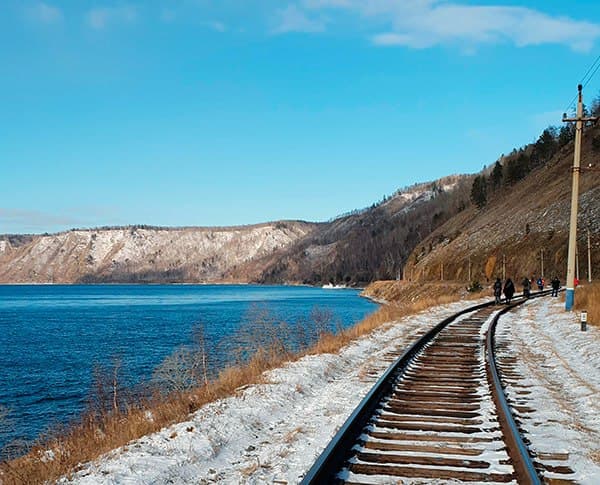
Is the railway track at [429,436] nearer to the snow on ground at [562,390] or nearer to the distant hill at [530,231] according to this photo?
the snow on ground at [562,390]

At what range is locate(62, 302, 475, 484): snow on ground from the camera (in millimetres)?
5879

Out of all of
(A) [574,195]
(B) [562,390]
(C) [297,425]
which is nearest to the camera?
(C) [297,425]

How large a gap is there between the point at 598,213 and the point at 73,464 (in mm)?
74522

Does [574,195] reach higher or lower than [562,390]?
higher

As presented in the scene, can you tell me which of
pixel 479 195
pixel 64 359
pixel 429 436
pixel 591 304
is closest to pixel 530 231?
pixel 479 195

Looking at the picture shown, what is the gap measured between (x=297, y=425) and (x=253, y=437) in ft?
2.34

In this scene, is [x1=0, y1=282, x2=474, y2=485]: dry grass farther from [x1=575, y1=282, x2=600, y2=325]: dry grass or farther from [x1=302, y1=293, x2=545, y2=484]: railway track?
[x1=575, y1=282, x2=600, y2=325]: dry grass

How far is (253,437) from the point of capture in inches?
288

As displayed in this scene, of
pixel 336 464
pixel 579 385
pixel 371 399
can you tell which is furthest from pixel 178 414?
pixel 579 385

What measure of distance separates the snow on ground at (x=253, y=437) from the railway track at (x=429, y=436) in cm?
38

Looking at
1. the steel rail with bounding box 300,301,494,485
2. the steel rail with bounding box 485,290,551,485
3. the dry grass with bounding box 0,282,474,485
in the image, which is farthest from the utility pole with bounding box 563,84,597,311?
the steel rail with bounding box 485,290,551,485

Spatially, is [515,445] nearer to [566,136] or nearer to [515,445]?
[515,445]

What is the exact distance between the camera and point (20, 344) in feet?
123

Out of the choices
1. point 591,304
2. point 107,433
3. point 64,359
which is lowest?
point 64,359
